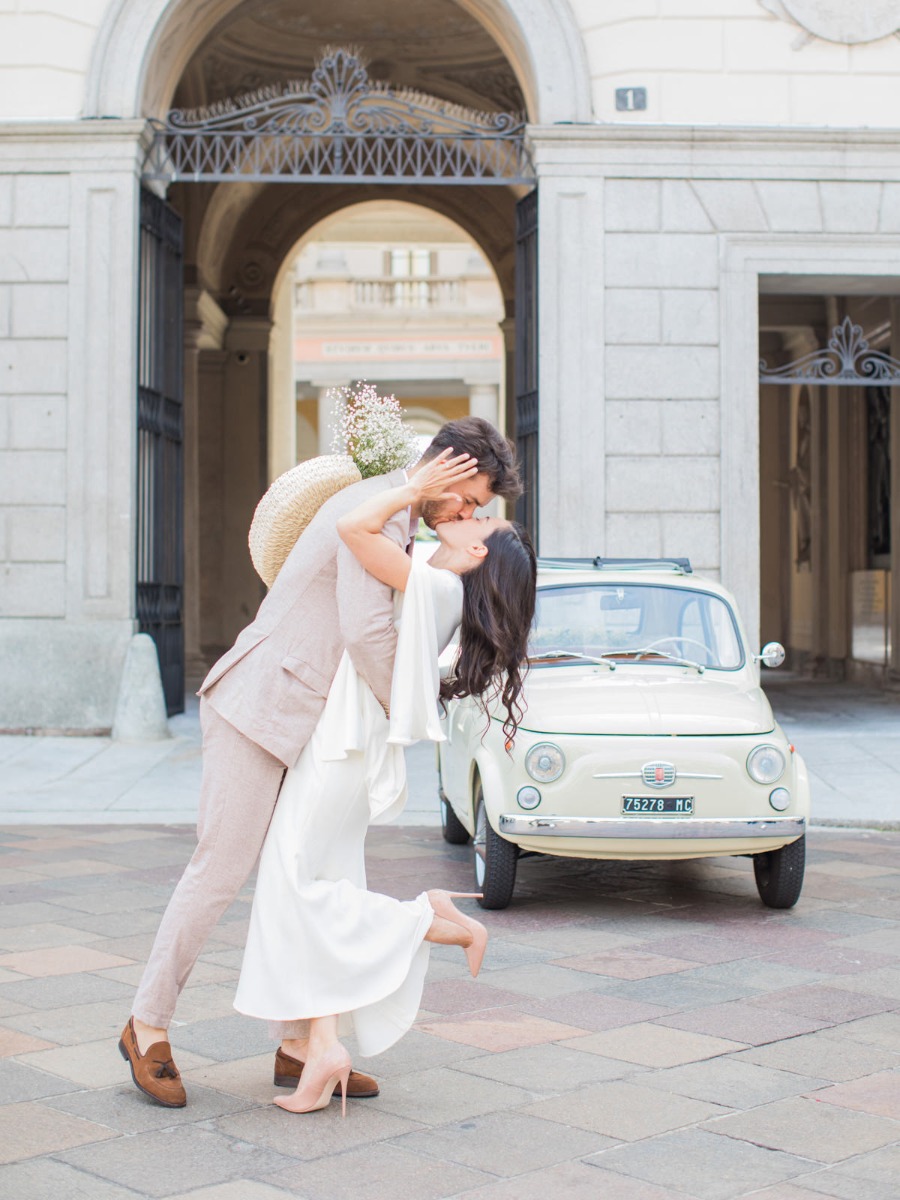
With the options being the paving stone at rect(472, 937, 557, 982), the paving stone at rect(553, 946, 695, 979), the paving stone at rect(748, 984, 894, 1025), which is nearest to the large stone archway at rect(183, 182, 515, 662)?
the paving stone at rect(472, 937, 557, 982)

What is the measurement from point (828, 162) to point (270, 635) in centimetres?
1031

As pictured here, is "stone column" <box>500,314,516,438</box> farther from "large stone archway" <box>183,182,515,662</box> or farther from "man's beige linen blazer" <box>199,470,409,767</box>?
"man's beige linen blazer" <box>199,470,409,767</box>

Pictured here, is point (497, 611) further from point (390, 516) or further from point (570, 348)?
point (570, 348)

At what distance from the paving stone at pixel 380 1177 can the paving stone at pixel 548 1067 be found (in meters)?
0.65

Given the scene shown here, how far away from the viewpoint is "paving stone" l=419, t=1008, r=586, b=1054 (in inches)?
179

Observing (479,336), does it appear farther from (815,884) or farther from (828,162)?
(815,884)

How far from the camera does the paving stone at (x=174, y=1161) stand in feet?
11.0

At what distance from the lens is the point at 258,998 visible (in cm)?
380

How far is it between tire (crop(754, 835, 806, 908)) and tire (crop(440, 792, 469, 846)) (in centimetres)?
217

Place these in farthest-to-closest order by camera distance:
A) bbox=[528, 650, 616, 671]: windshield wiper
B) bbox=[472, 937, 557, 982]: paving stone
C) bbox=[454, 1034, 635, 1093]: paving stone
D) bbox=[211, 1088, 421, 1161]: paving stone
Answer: bbox=[528, 650, 616, 671]: windshield wiper → bbox=[472, 937, 557, 982]: paving stone → bbox=[454, 1034, 635, 1093]: paving stone → bbox=[211, 1088, 421, 1161]: paving stone

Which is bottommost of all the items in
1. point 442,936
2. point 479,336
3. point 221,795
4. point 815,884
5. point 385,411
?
point 815,884

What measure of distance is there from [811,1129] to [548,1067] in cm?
82

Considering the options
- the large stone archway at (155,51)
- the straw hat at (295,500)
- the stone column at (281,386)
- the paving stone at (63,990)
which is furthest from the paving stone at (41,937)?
the stone column at (281,386)

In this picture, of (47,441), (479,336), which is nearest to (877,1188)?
(47,441)
